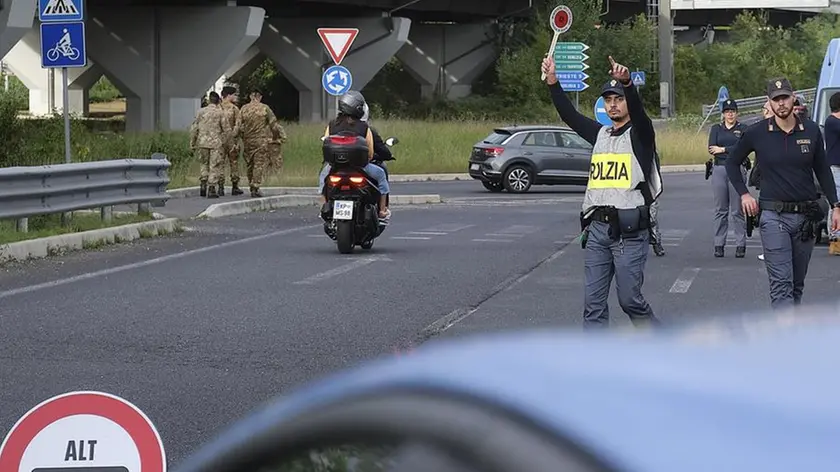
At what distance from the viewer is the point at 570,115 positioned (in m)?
8.64

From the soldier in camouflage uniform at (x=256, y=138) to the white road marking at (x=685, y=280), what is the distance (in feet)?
37.8

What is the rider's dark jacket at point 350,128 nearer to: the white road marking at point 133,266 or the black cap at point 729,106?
the white road marking at point 133,266

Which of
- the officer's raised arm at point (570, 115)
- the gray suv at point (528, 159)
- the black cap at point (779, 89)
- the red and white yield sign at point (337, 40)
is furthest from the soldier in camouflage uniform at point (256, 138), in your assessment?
the officer's raised arm at point (570, 115)

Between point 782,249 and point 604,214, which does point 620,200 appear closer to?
point 604,214

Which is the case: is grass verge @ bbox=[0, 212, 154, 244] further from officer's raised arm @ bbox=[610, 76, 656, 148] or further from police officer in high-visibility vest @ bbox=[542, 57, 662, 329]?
officer's raised arm @ bbox=[610, 76, 656, 148]

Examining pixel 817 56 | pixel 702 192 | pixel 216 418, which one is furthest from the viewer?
pixel 817 56

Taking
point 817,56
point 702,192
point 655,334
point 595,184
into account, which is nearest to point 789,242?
point 595,184

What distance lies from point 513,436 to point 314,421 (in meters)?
0.32

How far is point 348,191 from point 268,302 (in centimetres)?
384

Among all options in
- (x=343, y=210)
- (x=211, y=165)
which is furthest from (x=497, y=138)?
(x=343, y=210)

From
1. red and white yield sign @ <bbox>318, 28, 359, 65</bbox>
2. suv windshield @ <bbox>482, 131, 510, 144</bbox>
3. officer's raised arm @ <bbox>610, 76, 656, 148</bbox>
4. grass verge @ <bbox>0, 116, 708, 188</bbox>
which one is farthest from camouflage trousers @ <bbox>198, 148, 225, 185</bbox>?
officer's raised arm @ <bbox>610, 76, 656, 148</bbox>

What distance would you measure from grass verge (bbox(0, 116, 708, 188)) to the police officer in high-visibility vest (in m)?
13.1

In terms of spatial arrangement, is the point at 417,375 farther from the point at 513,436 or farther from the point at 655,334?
the point at 655,334

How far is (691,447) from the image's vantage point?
137 cm
